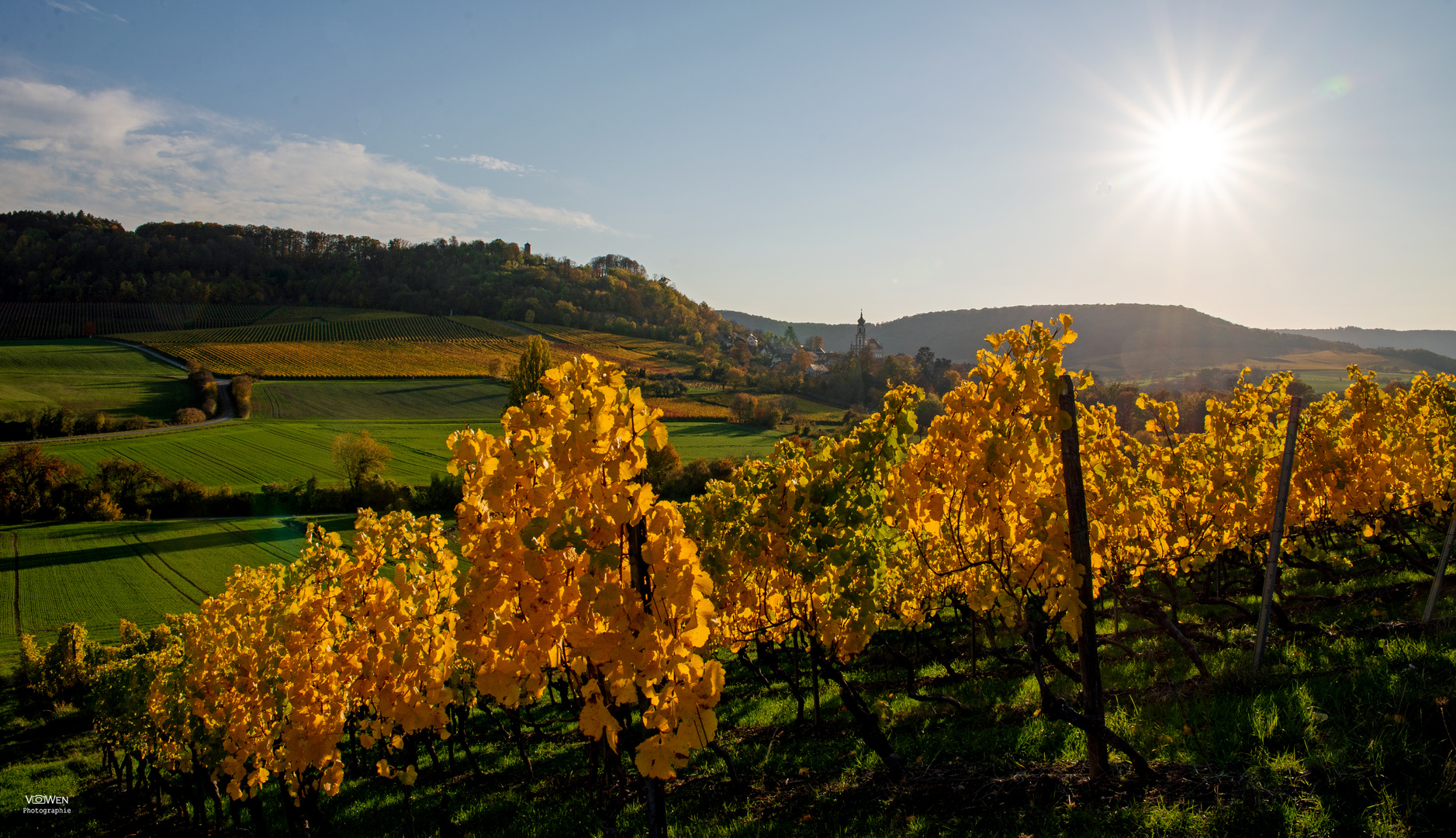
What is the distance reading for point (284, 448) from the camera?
5197 cm

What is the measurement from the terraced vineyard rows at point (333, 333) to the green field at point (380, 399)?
17.8 metres

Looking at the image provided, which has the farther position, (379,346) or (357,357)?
(379,346)

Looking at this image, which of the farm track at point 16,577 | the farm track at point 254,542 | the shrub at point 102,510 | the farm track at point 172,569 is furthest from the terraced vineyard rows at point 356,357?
the farm track at point 172,569

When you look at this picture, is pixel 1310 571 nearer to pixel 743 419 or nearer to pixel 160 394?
pixel 743 419

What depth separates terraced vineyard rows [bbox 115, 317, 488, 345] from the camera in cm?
7819

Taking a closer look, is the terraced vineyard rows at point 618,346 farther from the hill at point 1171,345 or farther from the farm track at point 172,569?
the hill at point 1171,345

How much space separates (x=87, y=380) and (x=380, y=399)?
84.9ft

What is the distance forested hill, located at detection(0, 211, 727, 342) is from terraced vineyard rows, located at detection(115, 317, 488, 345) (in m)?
10.3

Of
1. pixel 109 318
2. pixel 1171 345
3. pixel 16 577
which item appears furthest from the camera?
pixel 1171 345

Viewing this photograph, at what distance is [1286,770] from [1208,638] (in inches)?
186

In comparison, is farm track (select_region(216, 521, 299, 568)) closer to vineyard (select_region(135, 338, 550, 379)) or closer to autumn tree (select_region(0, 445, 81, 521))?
autumn tree (select_region(0, 445, 81, 521))

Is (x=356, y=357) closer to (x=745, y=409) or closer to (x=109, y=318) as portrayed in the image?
(x=109, y=318)

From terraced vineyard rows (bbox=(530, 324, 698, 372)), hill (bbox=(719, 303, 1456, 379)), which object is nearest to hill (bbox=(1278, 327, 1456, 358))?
hill (bbox=(719, 303, 1456, 379))

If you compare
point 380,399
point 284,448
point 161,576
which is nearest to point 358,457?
point 284,448
